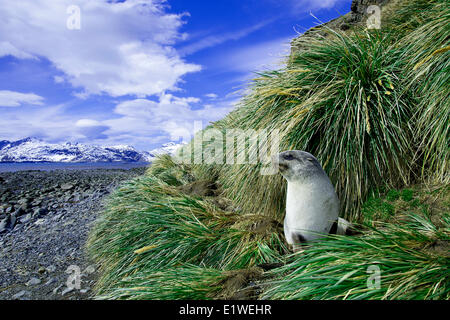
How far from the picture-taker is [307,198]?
7.45ft

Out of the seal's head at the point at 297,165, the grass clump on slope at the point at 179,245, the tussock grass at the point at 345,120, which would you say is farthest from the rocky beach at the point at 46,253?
the seal's head at the point at 297,165

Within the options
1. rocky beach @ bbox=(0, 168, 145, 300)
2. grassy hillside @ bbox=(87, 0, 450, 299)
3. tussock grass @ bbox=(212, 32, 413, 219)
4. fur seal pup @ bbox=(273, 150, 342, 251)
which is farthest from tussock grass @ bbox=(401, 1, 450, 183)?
rocky beach @ bbox=(0, 168, 145, 300)

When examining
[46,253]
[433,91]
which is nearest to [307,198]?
[433,91]

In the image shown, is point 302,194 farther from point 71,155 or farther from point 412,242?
point 71,155

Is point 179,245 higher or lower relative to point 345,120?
lower

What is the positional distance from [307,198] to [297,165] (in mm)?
276

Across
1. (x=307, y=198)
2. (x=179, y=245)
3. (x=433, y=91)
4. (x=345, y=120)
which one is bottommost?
(x=179, y=245)

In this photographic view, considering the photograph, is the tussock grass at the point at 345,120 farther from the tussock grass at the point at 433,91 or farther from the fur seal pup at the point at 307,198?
the fur seal pup at the point at 307,198

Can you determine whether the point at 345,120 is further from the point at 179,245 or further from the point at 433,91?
the point at 179,245

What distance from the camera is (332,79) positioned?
339 cm

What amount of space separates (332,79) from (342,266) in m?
2.37

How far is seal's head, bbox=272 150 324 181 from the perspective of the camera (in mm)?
2280

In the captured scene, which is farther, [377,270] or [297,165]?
[297,165]
